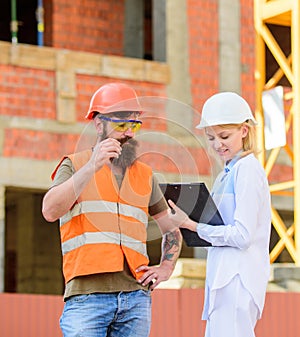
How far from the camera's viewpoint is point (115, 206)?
17.2 ft

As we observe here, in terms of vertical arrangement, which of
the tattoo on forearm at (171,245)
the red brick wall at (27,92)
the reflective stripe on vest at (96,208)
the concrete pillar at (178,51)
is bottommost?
the tattoo on forearm at (171,245)

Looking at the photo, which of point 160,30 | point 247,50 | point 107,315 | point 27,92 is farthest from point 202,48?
point 107,315

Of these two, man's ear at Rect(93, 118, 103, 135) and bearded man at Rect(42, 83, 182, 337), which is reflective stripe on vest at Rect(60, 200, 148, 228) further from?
man's ear at Rect(93, 118, 103, 135)

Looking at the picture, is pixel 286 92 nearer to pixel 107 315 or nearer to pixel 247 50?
A: pixel 247 50

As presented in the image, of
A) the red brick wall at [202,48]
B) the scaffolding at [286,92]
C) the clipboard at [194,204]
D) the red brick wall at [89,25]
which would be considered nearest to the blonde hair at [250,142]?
the clipboard at [194,204]

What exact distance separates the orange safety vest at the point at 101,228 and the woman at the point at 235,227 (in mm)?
288

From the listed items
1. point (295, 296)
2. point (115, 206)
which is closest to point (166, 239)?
point (115, 206)

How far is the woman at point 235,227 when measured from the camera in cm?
530

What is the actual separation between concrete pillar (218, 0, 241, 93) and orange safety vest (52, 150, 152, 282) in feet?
41.3

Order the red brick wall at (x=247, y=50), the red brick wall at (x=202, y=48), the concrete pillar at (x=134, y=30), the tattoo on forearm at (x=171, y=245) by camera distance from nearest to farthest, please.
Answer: the tattoo on forearm at (x=171, y=245) < the red brick wall at (x=202, y=48) < the red brick wall at (x=247, y=50) < the concrete pillar at (x=134, y=30)

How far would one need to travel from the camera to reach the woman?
5301 mm

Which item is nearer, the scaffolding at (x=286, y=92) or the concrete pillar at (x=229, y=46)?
the scaffolding at (x=286, y=92)

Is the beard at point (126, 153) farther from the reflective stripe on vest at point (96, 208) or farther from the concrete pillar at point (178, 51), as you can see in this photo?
the concrete pillar at point (178, 51)

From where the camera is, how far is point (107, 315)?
5211mm
